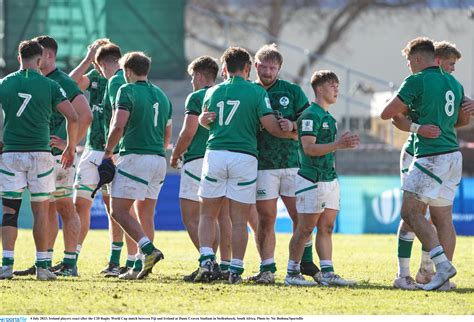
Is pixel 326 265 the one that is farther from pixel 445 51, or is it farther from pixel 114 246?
pixel 114 246

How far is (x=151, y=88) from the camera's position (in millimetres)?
12547

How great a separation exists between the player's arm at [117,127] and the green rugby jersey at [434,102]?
271 centimetres

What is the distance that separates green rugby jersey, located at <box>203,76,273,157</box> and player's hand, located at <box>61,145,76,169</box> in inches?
60.2

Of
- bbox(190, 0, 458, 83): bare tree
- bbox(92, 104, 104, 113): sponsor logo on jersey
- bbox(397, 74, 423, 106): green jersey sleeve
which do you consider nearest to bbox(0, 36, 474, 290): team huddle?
bbox(397, 74, 423, 106): green jersey sleeve

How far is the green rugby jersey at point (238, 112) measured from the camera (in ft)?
39.1

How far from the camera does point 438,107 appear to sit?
1156cm

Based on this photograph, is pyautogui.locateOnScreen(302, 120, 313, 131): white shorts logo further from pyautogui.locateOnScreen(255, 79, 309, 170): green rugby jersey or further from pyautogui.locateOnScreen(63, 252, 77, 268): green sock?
pyautogui.locateOnScreen(63, 252, 77, 268): green sock

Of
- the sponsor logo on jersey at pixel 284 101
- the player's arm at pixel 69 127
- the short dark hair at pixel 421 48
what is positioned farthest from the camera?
the sponsor logo on jersey at pixel 284 101

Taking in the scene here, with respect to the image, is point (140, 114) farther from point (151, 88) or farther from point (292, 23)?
point (292, 23)

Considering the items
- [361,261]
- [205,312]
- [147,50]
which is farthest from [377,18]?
[205,312]

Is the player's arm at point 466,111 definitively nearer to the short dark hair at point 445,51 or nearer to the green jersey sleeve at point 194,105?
the short dark hair at point 445,51

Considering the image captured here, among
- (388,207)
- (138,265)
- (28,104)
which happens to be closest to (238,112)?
(138,265)

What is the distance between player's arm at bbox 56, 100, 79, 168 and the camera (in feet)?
40.3

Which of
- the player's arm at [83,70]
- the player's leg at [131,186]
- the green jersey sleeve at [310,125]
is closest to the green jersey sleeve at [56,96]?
the player's leg at [131,186]
